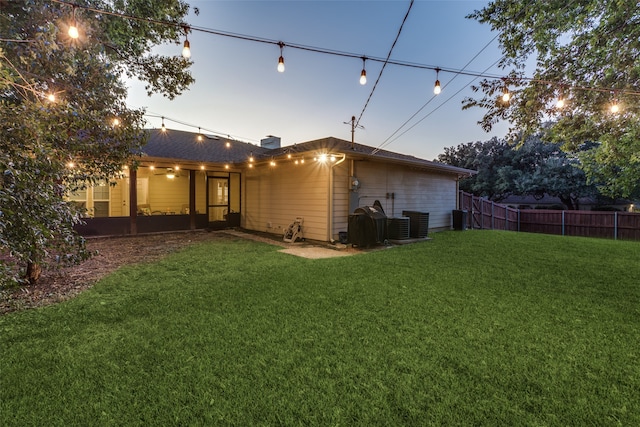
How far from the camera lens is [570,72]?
5484mm

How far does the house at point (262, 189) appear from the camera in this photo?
800 cm

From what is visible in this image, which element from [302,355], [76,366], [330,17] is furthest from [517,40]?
[76,366]

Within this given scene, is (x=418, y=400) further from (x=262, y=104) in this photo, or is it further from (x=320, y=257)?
(x=262, y=104)

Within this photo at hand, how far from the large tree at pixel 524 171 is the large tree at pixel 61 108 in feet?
60.1

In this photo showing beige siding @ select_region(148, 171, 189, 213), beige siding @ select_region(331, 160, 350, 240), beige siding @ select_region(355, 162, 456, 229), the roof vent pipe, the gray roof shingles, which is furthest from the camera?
the roof vent pipe

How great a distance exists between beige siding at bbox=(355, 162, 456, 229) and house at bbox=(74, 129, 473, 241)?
0.03 m

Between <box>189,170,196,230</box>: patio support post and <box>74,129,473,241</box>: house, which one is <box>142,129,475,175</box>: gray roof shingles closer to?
<box>74,129,473,241</box>: house

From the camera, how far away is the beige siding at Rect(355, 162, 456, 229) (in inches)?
341

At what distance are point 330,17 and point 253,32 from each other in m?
2.10

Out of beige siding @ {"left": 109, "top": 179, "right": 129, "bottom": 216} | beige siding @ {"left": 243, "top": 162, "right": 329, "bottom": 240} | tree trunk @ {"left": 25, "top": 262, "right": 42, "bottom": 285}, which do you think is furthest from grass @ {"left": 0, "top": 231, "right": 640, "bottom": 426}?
beige siding @ {"left": 109, "top": 179, "right": 129, "bottom": 216}

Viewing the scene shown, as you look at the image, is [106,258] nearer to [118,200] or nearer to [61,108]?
[61,108]

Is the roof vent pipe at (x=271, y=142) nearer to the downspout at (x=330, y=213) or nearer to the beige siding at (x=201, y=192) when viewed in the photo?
the beige siding at (x=201, y=192)

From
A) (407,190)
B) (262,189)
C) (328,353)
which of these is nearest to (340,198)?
(407,190)

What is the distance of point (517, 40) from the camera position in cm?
580
